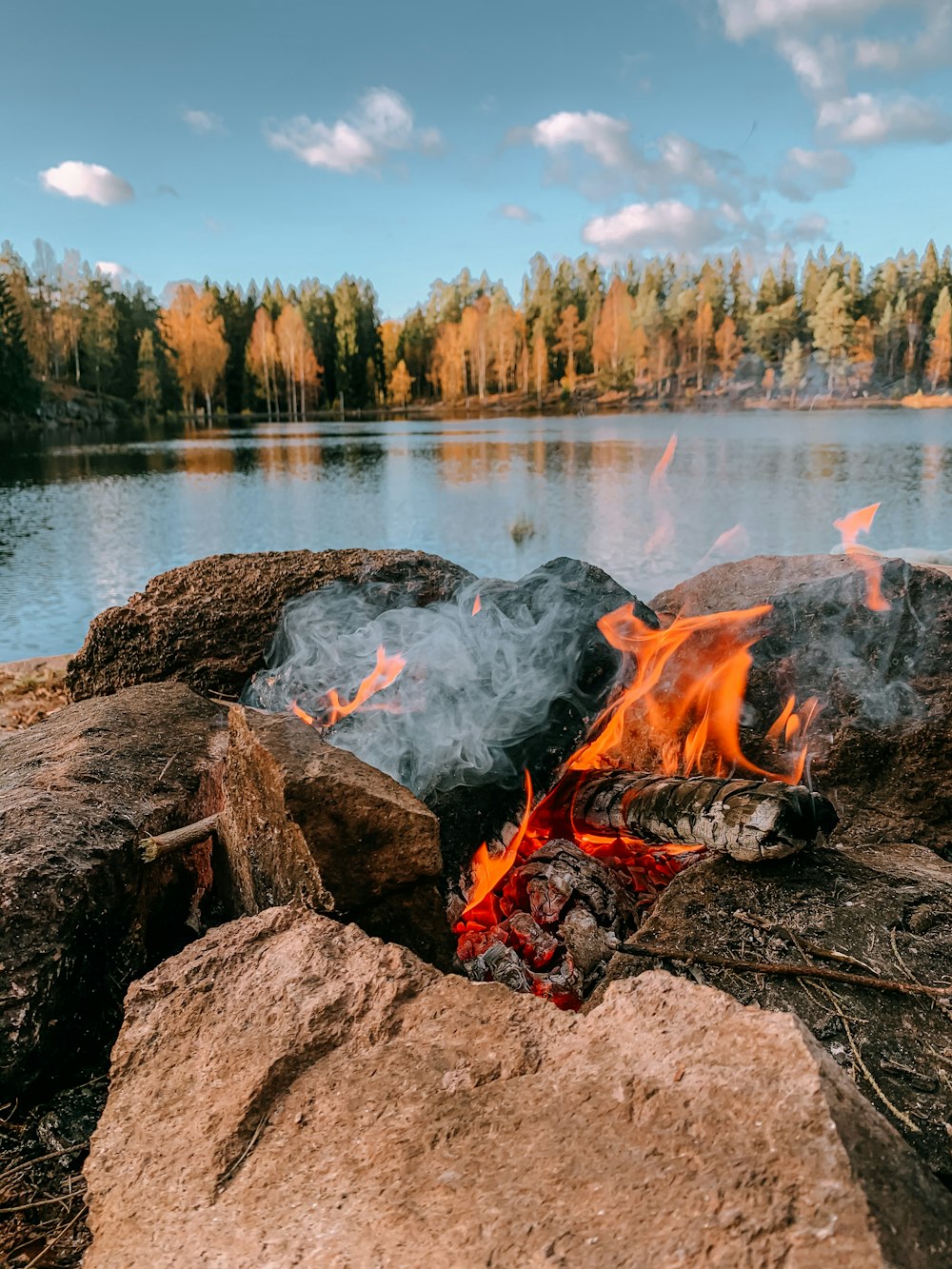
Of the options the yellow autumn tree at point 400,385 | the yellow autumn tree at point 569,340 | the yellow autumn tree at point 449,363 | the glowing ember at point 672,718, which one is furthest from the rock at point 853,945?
the yellow autumn tree at point 400,385

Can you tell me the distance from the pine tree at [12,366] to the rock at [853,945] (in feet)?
177

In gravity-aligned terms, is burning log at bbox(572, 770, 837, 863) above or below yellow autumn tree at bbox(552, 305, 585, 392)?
below

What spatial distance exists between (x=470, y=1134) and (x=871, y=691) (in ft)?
10.2

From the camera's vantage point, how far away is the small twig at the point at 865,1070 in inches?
74.8

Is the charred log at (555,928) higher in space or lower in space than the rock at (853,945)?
lower

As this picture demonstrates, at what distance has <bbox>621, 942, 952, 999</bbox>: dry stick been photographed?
2266 mm

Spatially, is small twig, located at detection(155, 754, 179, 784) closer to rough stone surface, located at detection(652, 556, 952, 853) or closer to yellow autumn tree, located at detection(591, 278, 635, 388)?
rough stone surface, located at detection(652, 556, 952, 853)

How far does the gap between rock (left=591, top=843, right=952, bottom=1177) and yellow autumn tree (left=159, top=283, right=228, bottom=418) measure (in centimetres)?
5909

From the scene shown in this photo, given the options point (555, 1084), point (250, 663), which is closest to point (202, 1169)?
point (555, 1084)

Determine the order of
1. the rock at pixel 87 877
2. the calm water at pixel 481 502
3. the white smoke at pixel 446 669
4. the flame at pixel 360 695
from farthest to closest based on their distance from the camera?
the calm water at pixel 481 502 < the flame at pixel 360 695 < the white smoke at pixel 446 669 < the rock at pixel 87 877

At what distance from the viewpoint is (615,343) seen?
27562mm

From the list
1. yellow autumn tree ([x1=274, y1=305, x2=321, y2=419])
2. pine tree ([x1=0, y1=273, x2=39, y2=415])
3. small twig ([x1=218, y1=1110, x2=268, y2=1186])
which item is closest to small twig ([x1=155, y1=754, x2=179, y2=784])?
small twig ([x1=218, y1=1110, x2=268, y2=1186])

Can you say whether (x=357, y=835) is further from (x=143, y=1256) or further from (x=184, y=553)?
(x=184, y=553)

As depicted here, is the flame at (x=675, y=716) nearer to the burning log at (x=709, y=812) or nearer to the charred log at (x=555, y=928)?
the burning log at (x=709, y=812)
